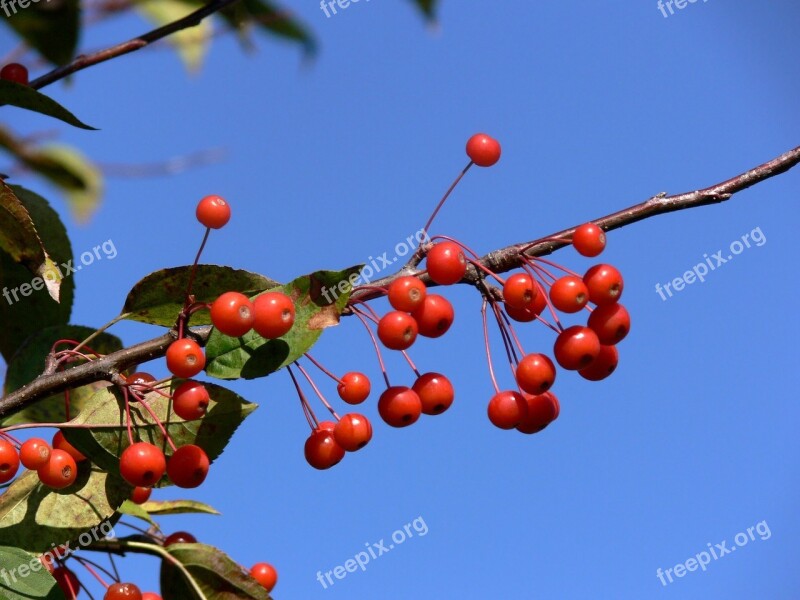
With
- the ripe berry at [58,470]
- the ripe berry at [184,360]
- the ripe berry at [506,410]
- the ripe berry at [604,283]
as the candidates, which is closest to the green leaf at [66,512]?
the ripe berry at [58,470]

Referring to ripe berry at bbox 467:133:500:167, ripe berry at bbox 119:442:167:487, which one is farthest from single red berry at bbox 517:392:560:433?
ripe berry at bbox 119:442:167:487

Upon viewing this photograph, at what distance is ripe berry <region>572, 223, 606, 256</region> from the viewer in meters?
1.99

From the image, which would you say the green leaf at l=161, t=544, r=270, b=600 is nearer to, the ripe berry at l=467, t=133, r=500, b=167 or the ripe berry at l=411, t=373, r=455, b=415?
the ripe berry at l=411, t=373, r=455, b=415

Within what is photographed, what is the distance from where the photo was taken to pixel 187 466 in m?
2.07

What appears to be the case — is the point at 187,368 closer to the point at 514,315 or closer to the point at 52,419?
the point at 514,315

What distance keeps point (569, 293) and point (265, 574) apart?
167cm

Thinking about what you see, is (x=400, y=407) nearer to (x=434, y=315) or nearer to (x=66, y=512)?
(x=434, y=315)

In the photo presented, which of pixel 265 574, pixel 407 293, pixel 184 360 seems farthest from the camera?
pixel 265 574

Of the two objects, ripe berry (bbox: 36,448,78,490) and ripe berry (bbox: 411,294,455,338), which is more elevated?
ripe berry (bbox: 36,448,78,490)

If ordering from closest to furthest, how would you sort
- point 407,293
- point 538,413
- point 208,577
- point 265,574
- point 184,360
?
point 184,360 < point 407,293 < point 538,413 < point 208,577 < point 265,574

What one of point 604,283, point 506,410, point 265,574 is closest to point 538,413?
point 506,410

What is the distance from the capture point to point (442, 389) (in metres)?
2.24

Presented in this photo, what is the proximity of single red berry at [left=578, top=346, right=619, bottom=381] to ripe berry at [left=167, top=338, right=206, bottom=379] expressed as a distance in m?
0.90

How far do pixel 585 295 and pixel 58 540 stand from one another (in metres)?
1.44
